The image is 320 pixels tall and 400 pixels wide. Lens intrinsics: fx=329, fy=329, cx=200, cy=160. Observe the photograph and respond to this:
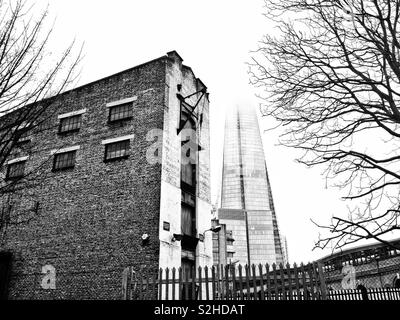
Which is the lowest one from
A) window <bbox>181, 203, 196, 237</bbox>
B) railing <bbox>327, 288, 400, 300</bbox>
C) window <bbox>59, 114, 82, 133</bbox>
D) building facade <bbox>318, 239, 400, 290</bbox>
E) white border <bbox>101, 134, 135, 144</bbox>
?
railing <bbox>327, 288, 400, 300</bbox>

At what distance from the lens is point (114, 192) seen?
55.6ft

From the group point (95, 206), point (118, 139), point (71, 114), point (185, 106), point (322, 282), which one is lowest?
point (322, 282)

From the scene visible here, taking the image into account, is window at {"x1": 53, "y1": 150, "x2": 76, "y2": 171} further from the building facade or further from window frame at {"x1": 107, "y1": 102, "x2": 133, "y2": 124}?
the building facade

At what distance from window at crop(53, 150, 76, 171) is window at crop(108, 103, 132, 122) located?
119 inches

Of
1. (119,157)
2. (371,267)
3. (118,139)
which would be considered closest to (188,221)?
(119,157)

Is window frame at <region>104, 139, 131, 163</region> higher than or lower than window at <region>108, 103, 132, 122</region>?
lower

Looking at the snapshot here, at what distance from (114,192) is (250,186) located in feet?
506

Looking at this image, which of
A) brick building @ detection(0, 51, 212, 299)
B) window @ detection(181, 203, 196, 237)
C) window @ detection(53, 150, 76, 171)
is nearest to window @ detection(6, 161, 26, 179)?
brick building @ detection(0, 51, 212, 299)

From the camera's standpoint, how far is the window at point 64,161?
18.9m

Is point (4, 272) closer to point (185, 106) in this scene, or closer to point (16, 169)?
point (16, 169)

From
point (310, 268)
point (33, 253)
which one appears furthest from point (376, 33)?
point (33, 253)

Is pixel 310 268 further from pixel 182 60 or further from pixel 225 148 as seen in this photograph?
pixel 225 148

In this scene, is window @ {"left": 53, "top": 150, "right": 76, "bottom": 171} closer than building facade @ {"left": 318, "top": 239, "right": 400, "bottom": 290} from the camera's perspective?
Yes

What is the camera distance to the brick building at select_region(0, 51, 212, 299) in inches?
616
